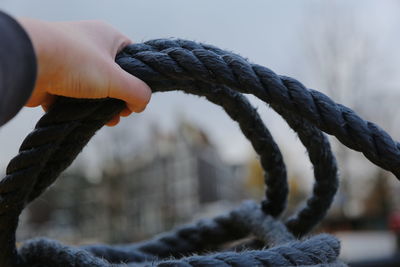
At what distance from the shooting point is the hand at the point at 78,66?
45 cm

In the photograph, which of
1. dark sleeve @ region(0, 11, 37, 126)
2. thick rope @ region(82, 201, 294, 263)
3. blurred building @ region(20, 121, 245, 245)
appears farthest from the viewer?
blurred building @ region(20, 121, 245, 245)

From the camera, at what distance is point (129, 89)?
51 centimetres

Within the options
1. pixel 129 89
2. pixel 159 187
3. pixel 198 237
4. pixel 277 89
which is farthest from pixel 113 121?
pixel 159 187

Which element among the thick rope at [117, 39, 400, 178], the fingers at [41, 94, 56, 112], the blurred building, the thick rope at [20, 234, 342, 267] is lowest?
the thick rope at [20, 234, 342, 267]

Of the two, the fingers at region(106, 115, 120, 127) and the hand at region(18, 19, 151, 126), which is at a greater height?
the hand at region(18, 19, 151, 126)

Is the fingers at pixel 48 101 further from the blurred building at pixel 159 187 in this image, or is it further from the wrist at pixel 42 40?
the blurred building at pixel 159 187

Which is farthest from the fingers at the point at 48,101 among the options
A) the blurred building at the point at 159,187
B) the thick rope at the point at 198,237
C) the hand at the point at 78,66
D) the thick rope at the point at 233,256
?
the blurred building at the point at 159,187

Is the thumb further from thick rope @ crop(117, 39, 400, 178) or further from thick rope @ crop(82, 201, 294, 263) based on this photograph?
thick rope @ crop(82, 201, 294, 263)

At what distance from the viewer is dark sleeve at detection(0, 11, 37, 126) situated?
1.40ft

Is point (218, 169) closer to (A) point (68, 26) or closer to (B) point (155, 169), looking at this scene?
(B) point (155, 169)

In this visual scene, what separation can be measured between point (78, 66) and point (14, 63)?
63mm

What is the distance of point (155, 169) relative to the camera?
26.4m

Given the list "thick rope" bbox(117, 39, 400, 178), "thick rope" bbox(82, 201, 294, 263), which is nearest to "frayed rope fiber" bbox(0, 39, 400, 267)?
"thick rope" bbox(117, 39, 400, 178)

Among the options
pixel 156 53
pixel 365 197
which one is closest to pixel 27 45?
pixel 156 53
